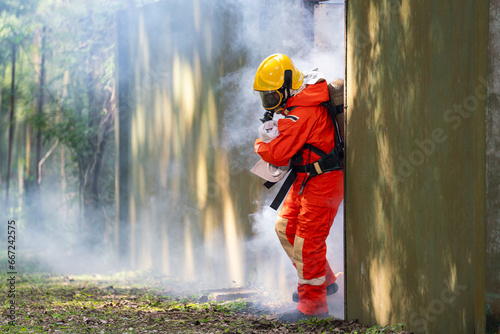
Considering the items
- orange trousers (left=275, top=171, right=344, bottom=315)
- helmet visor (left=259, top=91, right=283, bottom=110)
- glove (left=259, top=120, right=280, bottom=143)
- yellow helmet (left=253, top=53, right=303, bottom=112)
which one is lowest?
orange trousers (left=275, top=171, right=344, bottom=315)

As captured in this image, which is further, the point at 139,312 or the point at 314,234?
the point at 139,312

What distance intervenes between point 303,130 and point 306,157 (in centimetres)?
25

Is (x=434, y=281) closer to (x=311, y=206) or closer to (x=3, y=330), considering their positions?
(x=311, y=206)

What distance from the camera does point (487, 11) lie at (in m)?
3.02

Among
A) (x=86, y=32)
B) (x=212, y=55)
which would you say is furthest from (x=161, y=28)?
(x=86, y=32)

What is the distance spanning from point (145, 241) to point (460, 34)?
743cm

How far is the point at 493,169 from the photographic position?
10.2ft

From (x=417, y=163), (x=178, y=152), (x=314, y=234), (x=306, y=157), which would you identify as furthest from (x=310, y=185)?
(x=178, y=152)

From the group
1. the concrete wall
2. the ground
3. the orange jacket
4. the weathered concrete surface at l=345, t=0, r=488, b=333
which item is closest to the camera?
the weathered concrete surface at l=345, t=0, r=488, b=333

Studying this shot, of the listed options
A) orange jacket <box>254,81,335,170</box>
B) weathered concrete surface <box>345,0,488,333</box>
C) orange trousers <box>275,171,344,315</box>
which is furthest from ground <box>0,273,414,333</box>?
orange jacket <box>254,81,335,170</box>

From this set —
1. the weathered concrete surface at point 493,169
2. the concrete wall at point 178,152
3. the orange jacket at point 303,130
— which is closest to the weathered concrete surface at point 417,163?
the weathered concrete surface at point 493,169

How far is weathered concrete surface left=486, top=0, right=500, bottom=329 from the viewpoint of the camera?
306 centimetres

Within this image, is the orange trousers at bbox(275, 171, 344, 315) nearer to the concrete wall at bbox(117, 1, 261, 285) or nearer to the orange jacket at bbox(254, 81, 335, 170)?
the orange jacket at bbox(254, 81, 335, 170)

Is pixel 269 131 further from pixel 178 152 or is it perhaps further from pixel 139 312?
pixel 178 152
